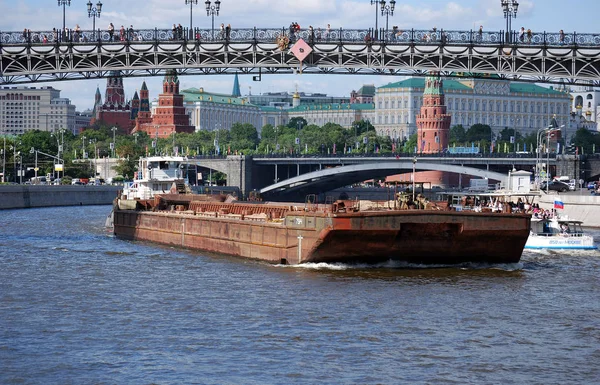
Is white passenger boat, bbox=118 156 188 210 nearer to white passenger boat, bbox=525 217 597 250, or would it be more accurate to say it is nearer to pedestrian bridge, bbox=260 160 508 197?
white passenger boat, bbox=525 217 597 250

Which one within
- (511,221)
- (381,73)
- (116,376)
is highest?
(381,73)

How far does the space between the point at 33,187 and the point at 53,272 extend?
6968 cm

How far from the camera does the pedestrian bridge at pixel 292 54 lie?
183 feet

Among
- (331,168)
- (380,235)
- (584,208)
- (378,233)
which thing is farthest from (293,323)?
(331,168)

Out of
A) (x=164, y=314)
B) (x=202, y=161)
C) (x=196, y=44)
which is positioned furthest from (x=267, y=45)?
(x=202, y=161)

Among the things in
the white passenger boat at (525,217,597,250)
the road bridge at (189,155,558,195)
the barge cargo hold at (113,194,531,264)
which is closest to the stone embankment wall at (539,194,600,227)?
the white passenger boat at (525,217,597,250)

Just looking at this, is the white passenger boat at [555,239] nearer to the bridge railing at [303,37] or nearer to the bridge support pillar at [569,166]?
the bridge railing at [303,37]

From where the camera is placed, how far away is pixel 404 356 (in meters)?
30.3

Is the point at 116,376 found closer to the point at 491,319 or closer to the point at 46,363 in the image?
the point at 46,363

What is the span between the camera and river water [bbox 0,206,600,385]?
28594mm

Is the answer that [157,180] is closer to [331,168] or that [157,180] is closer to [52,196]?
[52,196]

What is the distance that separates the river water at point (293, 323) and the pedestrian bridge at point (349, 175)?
6405 cm

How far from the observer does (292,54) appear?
2215 inches

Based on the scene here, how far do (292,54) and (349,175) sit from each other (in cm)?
7438
